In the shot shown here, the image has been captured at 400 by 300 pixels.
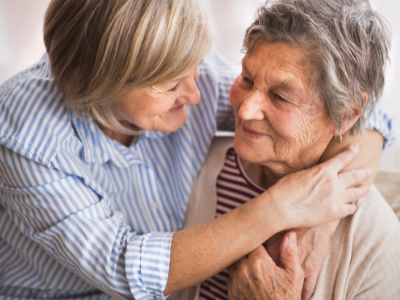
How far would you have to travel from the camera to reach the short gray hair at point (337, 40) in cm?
112

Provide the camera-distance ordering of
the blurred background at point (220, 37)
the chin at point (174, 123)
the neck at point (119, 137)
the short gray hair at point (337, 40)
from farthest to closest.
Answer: the blurred background at point (220, 37) < the neck at point (119, 137) < the chin at point (174, 123) < the short gray hair at point (337, 40)

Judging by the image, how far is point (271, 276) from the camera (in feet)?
4.00

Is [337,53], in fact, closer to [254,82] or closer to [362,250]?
[254,82]

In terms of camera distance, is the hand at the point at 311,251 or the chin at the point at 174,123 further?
the chin at the point at 174,123

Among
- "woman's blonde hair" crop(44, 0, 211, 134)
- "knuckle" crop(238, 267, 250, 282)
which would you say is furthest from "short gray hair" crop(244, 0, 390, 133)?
"knuckle" crop(238, 267, 250, 282)

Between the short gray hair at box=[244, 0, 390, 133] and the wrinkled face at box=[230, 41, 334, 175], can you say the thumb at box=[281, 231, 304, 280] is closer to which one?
the wrinkled face at box=[230, 41, 334, 175]

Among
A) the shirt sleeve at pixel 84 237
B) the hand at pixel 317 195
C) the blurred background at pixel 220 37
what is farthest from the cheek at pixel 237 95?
the blurred background at pixel 220 37

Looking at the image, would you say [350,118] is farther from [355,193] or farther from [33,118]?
[33,118]

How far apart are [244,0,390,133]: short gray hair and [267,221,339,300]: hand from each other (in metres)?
0.41

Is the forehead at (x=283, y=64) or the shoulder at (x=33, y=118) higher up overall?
the forehead at (x=283, y=64)

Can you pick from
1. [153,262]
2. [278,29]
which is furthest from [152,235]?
[278,29]

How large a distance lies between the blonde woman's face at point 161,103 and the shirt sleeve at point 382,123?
0.74 m

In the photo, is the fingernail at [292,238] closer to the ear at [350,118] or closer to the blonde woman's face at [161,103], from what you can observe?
the ear at [350,118]

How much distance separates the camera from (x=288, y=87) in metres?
1.18
